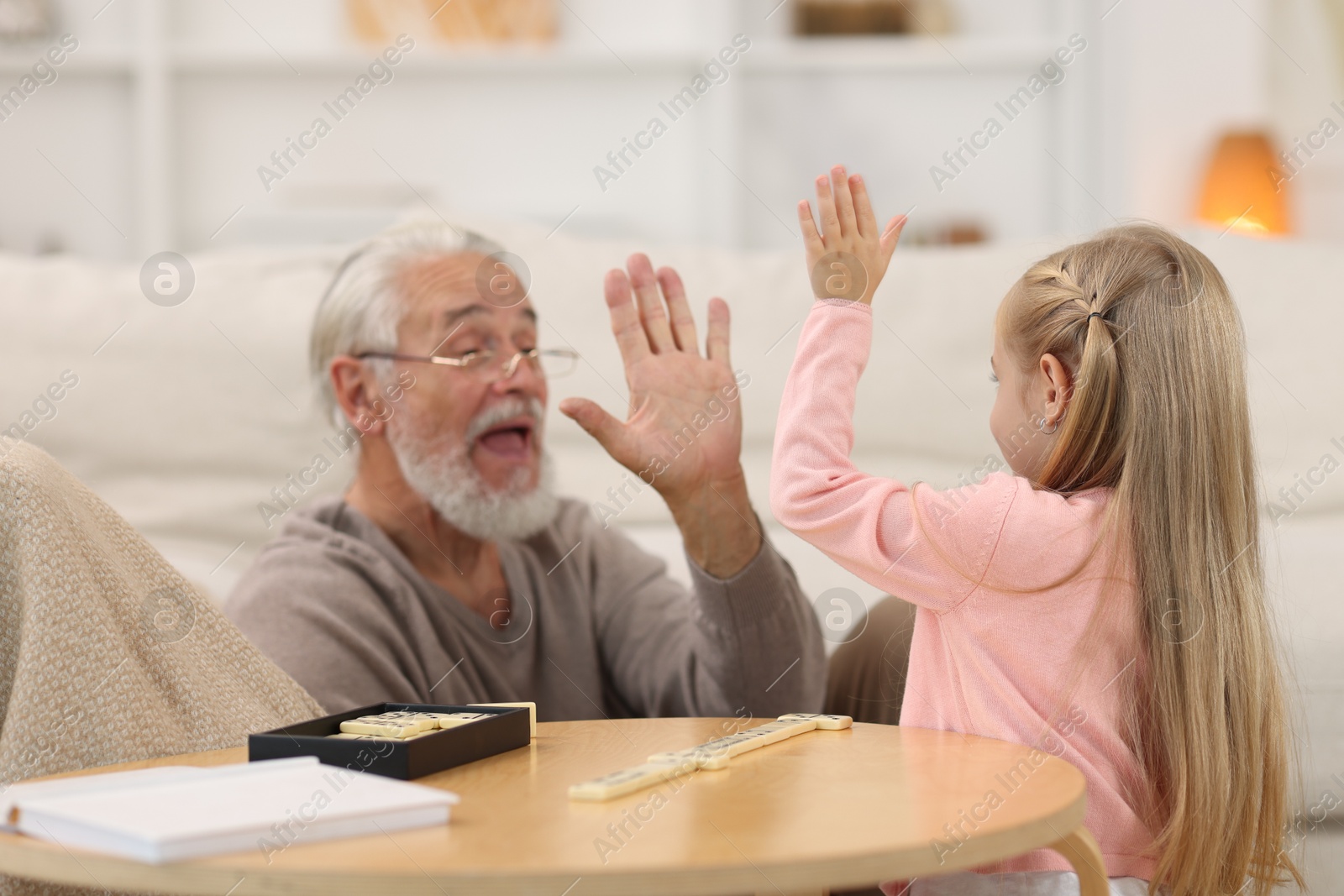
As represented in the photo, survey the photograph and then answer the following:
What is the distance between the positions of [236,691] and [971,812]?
24.2 inches

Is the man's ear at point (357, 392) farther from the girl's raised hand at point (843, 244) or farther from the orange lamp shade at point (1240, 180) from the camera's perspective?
the orange lamp shade at point (1240, 180)

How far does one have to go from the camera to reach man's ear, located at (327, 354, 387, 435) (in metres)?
1.56

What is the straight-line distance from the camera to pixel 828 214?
103 centimetres

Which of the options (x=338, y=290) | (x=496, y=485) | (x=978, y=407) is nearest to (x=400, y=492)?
(x=496, y=485)

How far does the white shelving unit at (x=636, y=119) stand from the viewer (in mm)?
2670

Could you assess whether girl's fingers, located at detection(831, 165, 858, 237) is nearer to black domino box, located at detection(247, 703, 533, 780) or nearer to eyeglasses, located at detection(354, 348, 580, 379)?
black domino box, located at detection(247, 703, 533, 780)

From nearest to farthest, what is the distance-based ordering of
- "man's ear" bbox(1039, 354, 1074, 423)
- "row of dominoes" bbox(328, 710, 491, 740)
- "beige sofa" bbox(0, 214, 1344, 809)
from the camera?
"row of dominoes" bbox(328, 710, 491, 740)
"man's ear" bbox(1039, 354, 1074, 423)
"beige sofa" bbox(0, 214, 1344, 809)

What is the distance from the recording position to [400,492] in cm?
152

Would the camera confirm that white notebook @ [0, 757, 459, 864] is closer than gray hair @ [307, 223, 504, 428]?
Yes

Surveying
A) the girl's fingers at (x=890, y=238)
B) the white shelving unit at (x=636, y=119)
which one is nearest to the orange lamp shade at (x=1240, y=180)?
the white shelving unit at (x=636, y=119)

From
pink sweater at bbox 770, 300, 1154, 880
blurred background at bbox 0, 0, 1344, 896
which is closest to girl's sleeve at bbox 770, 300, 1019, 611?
pink sweater at bbox 770, 300, 1154, 880

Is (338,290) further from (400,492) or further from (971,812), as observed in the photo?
(971,812)

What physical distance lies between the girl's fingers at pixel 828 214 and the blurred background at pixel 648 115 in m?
1.71

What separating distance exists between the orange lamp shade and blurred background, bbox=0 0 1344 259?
0.01 metres
